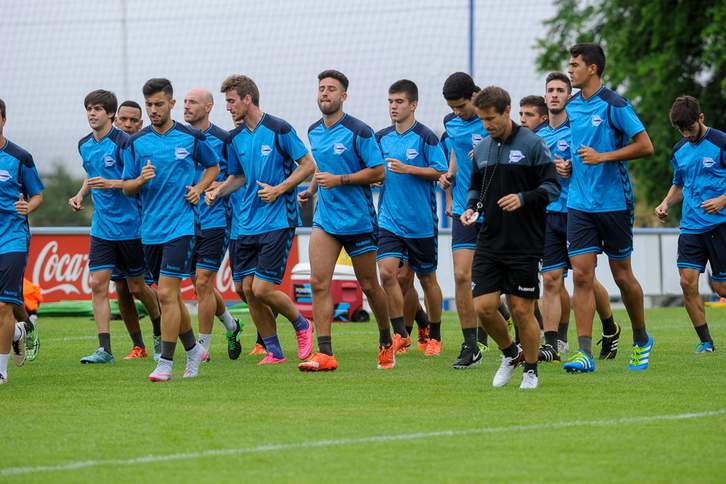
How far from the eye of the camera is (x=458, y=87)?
9555 mm

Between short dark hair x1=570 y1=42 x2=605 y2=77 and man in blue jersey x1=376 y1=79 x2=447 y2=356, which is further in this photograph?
man in blue jersey x1=376 y1=79 x2=447 y2=356

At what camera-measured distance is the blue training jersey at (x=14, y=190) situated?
8273 millimetres

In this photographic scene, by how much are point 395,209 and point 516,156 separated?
2850mm

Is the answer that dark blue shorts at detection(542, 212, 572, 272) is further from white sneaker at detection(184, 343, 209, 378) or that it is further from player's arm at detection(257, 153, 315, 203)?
white sneaker at detection(184, 343, 209, 378)

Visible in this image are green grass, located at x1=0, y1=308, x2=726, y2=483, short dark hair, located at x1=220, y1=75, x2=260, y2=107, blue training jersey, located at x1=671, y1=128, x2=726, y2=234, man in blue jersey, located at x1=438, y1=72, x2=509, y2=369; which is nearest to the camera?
green grass, located at x1=0, y1=308, x2=726, y2=483

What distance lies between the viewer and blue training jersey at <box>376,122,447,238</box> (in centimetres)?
1011

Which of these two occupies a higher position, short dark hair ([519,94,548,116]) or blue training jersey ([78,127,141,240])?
short dark hair ([519,94,548,116])

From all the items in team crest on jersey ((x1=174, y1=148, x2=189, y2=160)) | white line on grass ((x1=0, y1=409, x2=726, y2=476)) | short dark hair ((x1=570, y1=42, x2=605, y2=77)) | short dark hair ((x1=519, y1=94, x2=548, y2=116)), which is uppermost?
short dark hair ((x1=570, y1=42, x2=605, y2=77))

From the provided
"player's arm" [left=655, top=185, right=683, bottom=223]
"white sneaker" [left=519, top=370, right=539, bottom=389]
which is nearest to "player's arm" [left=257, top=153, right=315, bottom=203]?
"white sneaker" [left=519, top=370, right=539, bottom=389]

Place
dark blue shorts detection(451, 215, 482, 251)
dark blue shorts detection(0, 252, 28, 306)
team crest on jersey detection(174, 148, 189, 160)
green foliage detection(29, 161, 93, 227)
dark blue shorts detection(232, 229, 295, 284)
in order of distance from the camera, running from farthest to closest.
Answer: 1. green foliage detection(29, 161, 93, 227)
2. dark blue shorts detection(451, 215, 482, 251)
3. dark blue shorts detection(232, 229, 295, 284)
4. team crest on jersey detection(174, 148, 189, 160)
5. dark blue shorts detection(0, 252, 28, 306)

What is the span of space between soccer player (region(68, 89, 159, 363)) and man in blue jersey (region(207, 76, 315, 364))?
1.41 metres

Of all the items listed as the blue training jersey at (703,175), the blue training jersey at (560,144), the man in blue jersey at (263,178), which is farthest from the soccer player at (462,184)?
the blue training jersey at (703,175)

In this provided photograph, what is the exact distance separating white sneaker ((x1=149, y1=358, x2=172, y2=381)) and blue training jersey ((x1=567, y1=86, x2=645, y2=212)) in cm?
358

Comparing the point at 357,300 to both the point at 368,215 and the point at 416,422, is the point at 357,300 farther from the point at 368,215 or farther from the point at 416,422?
the point at 416,422
